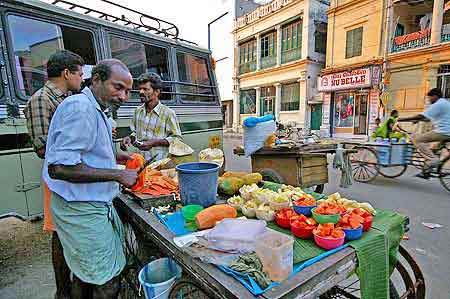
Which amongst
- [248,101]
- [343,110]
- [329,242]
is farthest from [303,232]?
[248,101]

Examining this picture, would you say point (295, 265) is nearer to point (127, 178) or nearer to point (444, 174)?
point (127, 178)

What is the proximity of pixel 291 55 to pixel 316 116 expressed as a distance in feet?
15.0

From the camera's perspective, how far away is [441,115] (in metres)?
5.46

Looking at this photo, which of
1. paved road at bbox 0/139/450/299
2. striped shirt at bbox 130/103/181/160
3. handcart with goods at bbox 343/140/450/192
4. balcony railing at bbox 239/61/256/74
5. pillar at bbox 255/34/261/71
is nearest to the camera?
paved road at bbox 0/139/450/299

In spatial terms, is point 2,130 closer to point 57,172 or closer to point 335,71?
point 57,172

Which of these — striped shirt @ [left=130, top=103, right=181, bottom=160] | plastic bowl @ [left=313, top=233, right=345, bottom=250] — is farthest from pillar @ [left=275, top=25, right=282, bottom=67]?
plastic bowl @ [left=313, top=233, right=345, bottom=250]

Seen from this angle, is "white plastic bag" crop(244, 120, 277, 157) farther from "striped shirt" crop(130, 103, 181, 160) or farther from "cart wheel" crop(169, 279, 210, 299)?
"cart wheel" crop(169, 279, 210, 299)

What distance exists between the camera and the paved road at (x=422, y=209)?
8.99 ft

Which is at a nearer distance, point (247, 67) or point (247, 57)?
point (247, 67)

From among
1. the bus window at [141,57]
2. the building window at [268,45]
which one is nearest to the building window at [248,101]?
the building window at [268,45]

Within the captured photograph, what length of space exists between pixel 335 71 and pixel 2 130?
52.9ft

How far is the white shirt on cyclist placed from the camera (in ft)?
17.7

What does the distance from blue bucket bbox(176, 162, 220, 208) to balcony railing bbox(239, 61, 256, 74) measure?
21324 millimetres

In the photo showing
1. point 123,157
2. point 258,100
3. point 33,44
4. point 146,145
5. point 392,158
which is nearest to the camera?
point 123,157
